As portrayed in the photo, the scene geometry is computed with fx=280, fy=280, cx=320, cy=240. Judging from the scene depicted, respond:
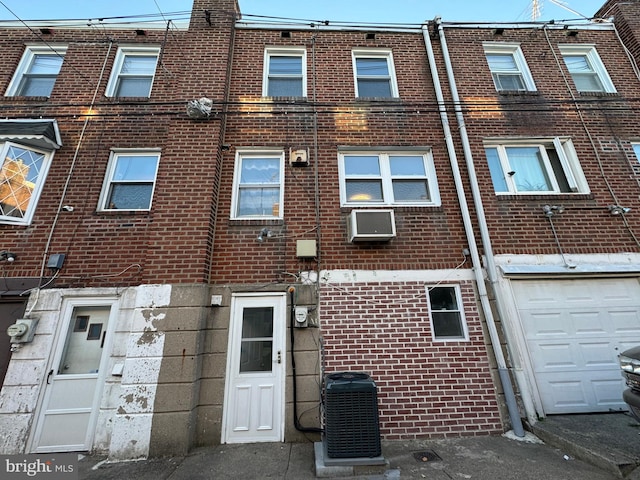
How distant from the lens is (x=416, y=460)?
360 centimetres

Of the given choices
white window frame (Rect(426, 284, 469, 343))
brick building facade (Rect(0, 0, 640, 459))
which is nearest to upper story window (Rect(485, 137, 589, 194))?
brick building facade (Rect(0, 0, 640, 459))

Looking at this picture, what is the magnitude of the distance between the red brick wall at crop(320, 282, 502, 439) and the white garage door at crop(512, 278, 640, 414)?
38.2 inches

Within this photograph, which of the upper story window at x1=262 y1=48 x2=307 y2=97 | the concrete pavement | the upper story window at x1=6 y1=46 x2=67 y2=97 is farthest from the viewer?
the upper story window at x1=262 y1=48 x2=307 y2=97

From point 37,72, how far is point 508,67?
1138 centimetres

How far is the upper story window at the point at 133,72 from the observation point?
6.42m

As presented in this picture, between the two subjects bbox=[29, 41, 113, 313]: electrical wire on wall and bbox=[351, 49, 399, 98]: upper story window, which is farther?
bbox=[351, 49, 399, 98]: upper story window

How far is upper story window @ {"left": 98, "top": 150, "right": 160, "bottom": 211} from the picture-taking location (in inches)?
213

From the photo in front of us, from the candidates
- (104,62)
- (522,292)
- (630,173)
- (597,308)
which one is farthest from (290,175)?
(630,173)

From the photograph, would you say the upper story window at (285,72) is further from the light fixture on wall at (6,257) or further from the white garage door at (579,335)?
the white garage door at (579,335)

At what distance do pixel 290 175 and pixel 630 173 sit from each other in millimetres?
6930

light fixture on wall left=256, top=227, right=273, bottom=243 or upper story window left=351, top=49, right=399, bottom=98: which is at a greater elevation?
upper story window left=351, top=49, right=399, bottom=98

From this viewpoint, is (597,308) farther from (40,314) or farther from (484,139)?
(40,314)

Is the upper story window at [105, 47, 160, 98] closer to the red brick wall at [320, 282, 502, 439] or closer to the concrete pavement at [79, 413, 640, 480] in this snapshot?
the red brick wall at [320, 282, 502, 439]

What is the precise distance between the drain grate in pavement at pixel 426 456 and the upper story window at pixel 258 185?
4.20m
